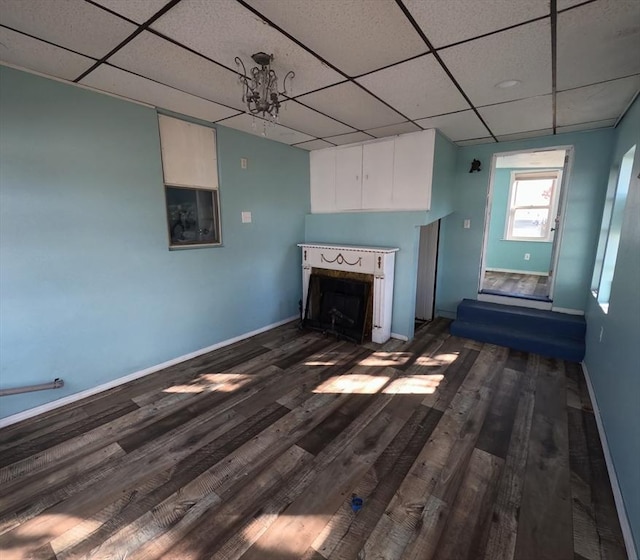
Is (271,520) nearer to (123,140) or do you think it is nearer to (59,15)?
(59,15)

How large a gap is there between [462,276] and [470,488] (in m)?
3.20

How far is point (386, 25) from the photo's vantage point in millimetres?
1554

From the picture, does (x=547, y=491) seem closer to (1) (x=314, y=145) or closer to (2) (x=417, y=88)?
(2) (x=417, y=88)

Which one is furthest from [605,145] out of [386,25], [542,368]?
[386,25]

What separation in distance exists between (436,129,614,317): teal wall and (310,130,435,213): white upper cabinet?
1.15 meters

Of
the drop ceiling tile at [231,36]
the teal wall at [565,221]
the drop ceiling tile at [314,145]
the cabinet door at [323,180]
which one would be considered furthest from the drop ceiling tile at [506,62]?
the cabinet door at [323,180]

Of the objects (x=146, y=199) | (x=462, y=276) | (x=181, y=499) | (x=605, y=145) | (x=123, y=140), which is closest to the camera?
(x=181, y=499)

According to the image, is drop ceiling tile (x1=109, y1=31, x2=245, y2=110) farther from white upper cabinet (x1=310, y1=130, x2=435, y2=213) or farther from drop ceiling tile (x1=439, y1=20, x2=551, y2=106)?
white upper cabinet (x1=310, y1=130, x2=435, y2=213)

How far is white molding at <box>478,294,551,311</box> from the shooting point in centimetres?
386

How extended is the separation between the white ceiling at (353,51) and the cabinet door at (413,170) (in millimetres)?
534

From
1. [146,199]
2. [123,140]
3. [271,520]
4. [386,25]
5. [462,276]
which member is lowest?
[271,520]

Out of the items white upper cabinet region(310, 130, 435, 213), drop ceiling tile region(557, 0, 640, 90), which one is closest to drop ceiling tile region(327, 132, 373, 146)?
white upper cabinet region(310, 130, 435, 213)

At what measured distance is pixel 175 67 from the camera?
2.00 metres

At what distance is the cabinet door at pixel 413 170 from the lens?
3.37 m
